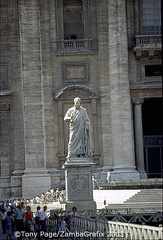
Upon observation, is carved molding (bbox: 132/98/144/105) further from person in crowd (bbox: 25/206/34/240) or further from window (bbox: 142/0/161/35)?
person in crowd (bbox: 25/206/34/240)

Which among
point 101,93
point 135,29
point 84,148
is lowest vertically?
point 84,148

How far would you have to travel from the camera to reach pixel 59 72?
188 ft

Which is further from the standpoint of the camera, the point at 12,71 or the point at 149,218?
the point at 12,71

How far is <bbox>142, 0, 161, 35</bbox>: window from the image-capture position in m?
57.6

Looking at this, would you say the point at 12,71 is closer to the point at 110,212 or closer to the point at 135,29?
the point at 135,29

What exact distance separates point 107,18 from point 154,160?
1021cm

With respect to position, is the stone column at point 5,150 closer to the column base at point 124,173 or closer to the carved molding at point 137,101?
the column base at point 124,173

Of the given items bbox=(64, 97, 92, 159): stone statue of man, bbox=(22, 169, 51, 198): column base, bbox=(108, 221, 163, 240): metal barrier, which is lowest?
bbox=(108, 221, 163, 240): metal barrier

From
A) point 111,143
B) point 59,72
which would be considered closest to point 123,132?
point 111,143

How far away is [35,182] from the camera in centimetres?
5609

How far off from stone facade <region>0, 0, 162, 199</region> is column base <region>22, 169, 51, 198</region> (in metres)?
0.06

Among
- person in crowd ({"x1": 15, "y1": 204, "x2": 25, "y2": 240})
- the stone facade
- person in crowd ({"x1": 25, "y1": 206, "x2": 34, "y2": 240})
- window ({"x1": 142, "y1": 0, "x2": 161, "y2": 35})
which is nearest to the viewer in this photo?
person in crowd ({"x1": 15, "y1": 204, "x2": 25, "y2": 240})

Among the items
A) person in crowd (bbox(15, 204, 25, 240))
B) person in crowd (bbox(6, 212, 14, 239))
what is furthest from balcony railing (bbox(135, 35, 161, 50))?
person in crowd (bbox(15, 204, 25, 240))

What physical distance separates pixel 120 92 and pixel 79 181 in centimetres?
2021
